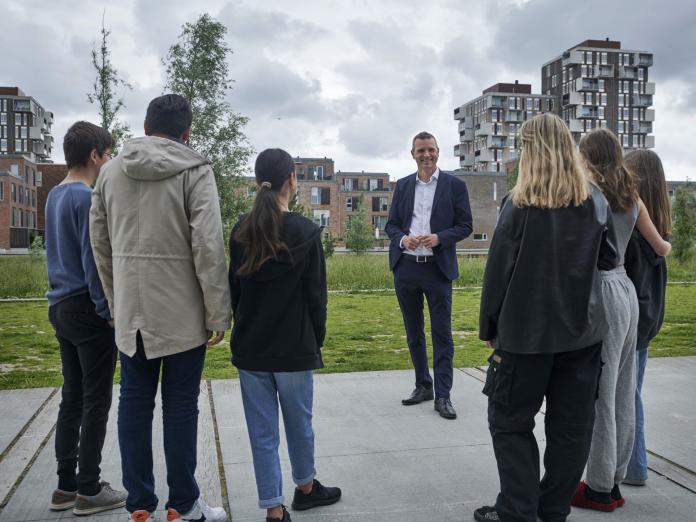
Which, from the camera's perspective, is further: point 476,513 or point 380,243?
point 380,243

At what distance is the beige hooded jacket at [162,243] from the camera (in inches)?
117

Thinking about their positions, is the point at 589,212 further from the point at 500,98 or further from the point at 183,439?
the point at 500,98

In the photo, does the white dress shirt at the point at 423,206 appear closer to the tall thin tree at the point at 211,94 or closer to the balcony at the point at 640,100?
the tall thin tree at the point at 211,94

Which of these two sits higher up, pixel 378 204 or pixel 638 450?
pixel 378 204

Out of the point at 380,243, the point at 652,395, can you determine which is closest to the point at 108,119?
the point at 652,395

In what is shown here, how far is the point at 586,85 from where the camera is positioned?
10312 cm

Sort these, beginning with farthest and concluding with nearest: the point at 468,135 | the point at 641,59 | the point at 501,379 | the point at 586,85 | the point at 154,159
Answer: the point at 468,135 → the point at 641,59 → the point at 586,85 → the point at 501,379 → the point at 154,159

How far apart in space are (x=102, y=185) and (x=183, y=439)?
1183mm

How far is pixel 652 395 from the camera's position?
5469 mm

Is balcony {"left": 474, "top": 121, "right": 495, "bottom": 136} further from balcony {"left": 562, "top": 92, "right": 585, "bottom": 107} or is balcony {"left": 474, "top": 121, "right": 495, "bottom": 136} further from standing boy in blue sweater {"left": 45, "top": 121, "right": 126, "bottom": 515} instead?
standing boy in blue sweater {"left": 45, "top": 121, "right": 126, "bottom": 515}

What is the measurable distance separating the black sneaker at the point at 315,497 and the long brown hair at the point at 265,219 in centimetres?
116

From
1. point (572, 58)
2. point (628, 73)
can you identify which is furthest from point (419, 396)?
point (628, 73)

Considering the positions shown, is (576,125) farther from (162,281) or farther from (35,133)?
(162,281)

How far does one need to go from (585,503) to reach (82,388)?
8.34 feet
